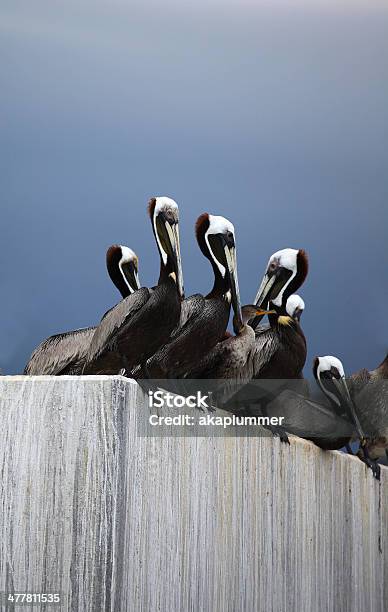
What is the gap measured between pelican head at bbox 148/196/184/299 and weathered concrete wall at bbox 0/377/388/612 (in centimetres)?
92

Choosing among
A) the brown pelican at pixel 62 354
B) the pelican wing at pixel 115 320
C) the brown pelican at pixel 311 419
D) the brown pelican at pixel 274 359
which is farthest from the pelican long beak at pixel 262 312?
the pelican wing at pixel 115 320

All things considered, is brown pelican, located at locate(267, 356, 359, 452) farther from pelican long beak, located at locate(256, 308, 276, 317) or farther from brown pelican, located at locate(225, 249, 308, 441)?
pelican long beak, located at locate(256, 308, 276, 317)

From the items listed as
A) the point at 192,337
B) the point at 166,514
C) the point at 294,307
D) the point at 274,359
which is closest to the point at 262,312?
the point at 294,307

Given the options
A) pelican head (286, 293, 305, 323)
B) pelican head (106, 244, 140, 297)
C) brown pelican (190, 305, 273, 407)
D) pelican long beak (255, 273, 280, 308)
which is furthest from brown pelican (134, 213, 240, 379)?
pelican long beak (255, 273, 280, 308)

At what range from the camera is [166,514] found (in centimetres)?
285

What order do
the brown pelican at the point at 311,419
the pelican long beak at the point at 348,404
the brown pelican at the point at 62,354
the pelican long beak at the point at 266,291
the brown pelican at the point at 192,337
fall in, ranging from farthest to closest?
the pelican long beak at the point at 266,291 < the pelican long beak at the point at 348,404 < the brown pelican at the point at 311,419 < the brown pelican at the point at 62,354 < the brown pelican at the point at 192,337

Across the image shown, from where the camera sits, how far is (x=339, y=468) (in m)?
4.43

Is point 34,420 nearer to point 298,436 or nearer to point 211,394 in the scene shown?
point 211,394

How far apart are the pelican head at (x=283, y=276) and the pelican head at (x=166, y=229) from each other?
96cm

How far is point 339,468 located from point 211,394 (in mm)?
829

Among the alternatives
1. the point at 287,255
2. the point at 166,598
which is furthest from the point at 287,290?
the point at 166,598

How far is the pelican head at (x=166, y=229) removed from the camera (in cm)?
412

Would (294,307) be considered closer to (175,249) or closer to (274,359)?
(274,359)

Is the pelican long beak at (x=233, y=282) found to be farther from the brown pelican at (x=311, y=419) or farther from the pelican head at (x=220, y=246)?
the brown pelican at (x=311, y=419)
